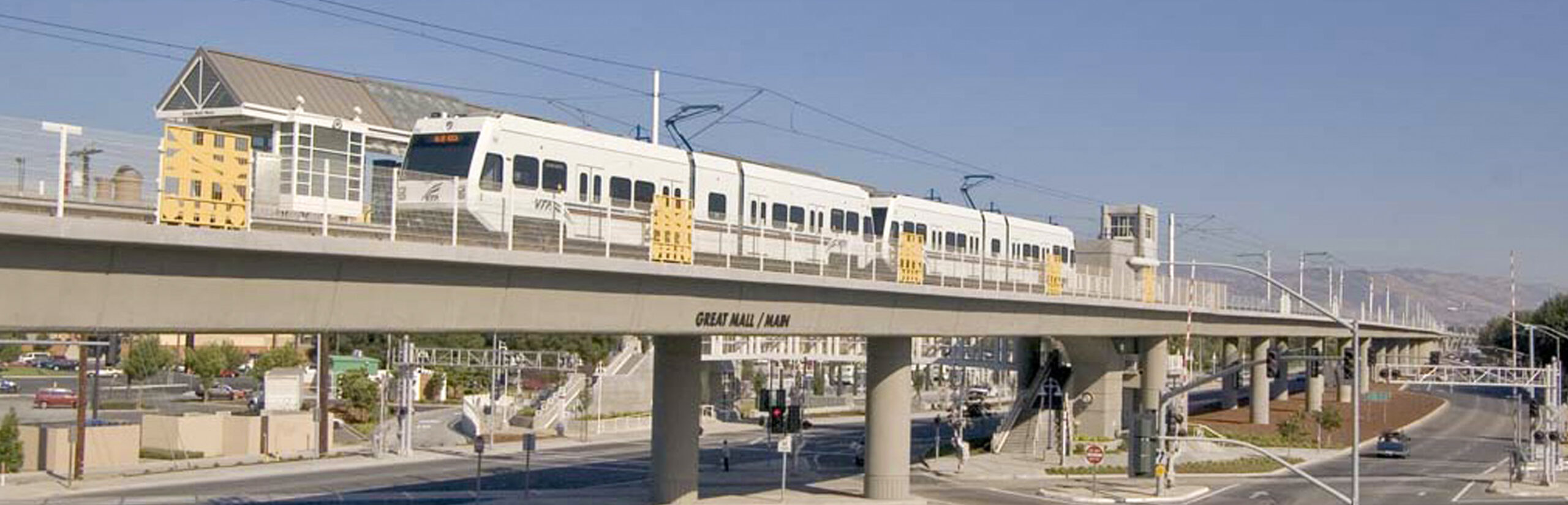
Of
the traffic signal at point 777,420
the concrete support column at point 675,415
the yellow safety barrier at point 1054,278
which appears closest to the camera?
the concrete support column at point 675,415

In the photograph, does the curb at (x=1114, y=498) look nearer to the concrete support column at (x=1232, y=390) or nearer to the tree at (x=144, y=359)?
the concrete support column at (x=1232, y=390)

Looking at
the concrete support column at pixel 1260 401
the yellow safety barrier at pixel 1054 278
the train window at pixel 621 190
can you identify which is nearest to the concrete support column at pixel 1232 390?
the concrete support column at pixel 1260 401

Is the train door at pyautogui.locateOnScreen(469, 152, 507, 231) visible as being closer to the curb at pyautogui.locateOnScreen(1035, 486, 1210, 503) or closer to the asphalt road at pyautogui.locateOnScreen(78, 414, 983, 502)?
the asphalt road at pyautogui.locateOnScreen(78, 414, 983, 502)

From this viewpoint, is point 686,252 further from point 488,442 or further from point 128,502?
point 488,442

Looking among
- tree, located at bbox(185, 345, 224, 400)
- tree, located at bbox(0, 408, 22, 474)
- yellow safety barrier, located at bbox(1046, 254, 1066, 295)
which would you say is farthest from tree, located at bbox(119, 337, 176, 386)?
yellow safety barrier, located at bbox(1046, 254, 1066, 295)

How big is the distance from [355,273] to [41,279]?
17.2 ft

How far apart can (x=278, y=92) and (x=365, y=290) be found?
8.85 metres

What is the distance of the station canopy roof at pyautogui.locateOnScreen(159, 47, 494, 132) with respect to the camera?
30781mm

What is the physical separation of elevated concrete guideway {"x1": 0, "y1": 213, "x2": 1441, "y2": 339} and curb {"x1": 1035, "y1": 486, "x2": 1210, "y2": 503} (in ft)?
41.1

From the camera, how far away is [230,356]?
116562mm

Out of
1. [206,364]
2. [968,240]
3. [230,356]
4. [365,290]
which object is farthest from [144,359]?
[365,290]

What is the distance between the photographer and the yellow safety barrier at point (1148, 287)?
6297 centimetres

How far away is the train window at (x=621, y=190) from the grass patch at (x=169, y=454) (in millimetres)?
34624

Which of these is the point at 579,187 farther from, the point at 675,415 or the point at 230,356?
the point at 230,356
